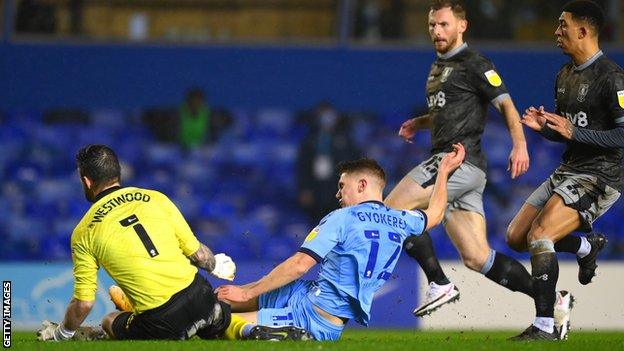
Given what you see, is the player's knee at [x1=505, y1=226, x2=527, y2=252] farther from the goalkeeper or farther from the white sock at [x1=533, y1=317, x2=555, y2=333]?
the goalkeeper

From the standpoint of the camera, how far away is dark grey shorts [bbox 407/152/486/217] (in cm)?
873

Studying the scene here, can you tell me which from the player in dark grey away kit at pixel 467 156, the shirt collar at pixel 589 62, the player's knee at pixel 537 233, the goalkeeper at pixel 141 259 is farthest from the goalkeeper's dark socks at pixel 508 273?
the goalkeeper at pixel 141 259

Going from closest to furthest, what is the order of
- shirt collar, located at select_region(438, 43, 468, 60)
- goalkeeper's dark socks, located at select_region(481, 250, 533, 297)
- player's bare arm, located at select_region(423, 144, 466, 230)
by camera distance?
1. player's bare arm, located at select_region(423, 144, 466, 230)
2. goalkeeper's dark socks, located at select_region(481, 250, 533, 297)
3. shirt collar, located at select_region(438, 43, 468, 60)

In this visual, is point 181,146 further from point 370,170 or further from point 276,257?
point 370,170

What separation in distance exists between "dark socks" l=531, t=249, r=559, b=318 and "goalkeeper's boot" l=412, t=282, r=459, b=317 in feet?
2.80

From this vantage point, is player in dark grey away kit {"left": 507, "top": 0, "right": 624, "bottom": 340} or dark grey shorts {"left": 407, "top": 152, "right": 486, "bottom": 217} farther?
dark grey shorts {"left": 407, "top": 152, "right": 486, "bottom": 217}

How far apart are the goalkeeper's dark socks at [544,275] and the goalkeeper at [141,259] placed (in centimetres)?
210

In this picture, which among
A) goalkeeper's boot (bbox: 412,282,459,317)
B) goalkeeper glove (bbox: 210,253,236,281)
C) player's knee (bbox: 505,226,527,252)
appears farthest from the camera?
goalkeeper's boot (bbox: 412,282,459,317)

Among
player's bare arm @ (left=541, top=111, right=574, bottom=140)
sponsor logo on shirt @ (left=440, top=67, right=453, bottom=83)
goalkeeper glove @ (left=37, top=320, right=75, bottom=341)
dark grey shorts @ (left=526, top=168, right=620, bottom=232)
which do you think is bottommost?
goalkeeper glove @ (left=37, top=320, right=75, bottom=341)

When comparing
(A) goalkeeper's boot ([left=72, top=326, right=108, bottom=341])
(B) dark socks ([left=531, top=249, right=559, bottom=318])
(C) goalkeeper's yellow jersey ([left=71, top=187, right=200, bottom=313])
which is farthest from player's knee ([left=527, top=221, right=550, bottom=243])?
(A) goalkeeper's boot ([left=72, top=326, right=108, bottom=341])

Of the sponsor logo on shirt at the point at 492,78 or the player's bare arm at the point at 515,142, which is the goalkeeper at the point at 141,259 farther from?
the sponsor logo on shirt at the point at 492,78

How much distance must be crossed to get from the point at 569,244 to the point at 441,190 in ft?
4.47

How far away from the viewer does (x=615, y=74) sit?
810 centimetres

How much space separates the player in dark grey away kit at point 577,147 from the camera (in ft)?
26.2
